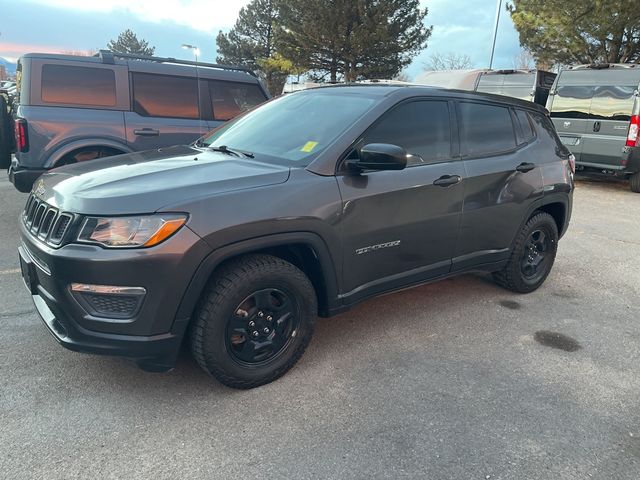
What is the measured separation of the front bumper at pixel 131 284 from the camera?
2326 mm

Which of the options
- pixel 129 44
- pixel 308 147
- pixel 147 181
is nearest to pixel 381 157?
pixel 308 147

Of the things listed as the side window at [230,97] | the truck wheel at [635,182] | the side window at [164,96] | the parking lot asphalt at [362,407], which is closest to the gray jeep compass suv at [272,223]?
the parking lot asphalt at [362,407]

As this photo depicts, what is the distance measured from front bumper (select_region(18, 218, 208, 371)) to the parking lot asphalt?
402 millimetres

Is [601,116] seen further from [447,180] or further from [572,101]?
[447,180]

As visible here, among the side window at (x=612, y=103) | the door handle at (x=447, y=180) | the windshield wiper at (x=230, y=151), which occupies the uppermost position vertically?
the side window at (x=612, y=103)

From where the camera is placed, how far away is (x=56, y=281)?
2404 millimetres

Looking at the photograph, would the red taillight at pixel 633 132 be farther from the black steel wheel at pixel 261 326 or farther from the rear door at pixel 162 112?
the black steel wheel at pixel 261 326

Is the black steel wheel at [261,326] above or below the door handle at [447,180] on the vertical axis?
below

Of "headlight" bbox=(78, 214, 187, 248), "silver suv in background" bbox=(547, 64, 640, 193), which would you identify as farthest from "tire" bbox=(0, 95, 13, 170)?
"silver suv in background" bbox=(547, 64, 640, 193)

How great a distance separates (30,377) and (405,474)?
2.16m

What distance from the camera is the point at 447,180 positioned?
11.4 ft

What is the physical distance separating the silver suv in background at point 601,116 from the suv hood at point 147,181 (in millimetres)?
9274

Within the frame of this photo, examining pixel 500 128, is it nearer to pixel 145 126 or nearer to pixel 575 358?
pixel 575 358

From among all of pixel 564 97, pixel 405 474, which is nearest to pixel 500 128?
pixel 405 474
